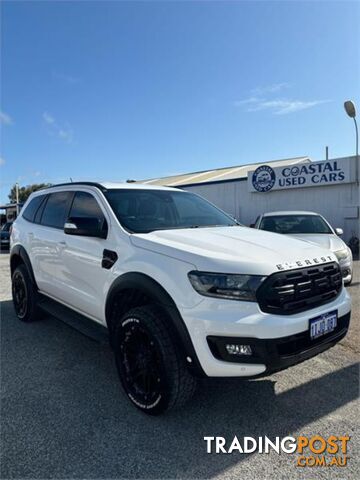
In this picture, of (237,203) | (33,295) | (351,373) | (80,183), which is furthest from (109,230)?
(237,203)

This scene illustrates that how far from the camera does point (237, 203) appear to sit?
59.9 ft

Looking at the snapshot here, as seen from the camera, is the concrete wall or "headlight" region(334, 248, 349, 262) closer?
"headlight" region(334, 248, 349, 262)

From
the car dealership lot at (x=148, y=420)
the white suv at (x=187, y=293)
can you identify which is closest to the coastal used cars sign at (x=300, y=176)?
the car dealership lot at (x=148, y=420)

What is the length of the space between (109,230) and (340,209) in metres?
13.7

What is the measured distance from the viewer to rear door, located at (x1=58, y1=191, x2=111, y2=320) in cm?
340

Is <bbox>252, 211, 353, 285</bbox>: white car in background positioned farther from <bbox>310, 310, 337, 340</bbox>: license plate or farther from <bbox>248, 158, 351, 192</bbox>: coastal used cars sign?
<bbox>248, 158, 351, 192</bbox>: coastal used cars sign

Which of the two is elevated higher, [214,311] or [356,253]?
[214,311]

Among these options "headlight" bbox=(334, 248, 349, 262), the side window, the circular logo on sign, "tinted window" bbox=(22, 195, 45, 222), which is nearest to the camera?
the side window

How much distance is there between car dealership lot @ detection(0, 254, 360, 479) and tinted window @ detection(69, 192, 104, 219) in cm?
157

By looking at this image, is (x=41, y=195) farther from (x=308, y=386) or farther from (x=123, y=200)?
(x=308, y=386)

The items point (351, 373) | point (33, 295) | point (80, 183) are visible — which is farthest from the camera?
point (33, 295)

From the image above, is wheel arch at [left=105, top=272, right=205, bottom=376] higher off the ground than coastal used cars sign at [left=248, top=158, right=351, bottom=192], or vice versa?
coastal used cars sign at [left=248, top=158, right=351, bottom=192]

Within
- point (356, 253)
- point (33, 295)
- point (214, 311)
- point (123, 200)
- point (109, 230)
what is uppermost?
point (123, 200)

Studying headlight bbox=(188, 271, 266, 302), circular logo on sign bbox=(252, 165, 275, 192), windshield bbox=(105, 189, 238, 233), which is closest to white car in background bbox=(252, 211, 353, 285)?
windshield bbox=(105, 189, 238, 233)
